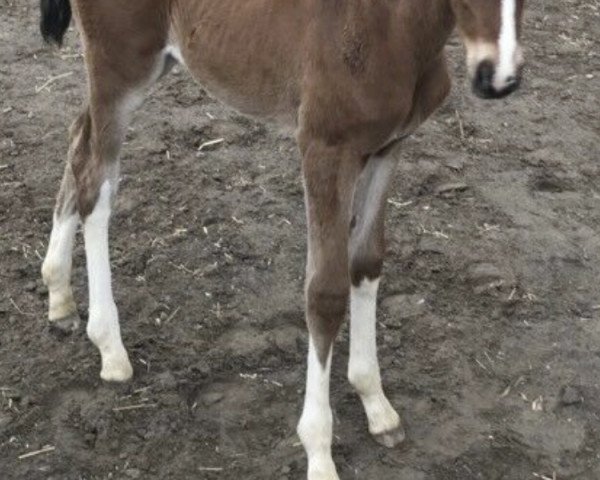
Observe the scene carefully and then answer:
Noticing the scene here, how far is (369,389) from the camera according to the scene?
3.40 meters

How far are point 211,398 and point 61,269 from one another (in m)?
0.73

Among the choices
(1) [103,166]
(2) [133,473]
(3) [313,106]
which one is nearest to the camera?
(3) [313,106]

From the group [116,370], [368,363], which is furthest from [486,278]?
[116,370]

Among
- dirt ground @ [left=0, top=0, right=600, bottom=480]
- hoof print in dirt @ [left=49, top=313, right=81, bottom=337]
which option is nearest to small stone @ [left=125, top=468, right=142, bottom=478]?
dirt ground @ [left=0, top=0, right=600, bottom=480]

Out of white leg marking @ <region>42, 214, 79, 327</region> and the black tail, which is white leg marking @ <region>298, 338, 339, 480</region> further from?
the black tail

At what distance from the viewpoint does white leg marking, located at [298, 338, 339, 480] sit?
124 inches

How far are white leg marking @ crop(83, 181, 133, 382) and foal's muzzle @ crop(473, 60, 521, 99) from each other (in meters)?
1.44

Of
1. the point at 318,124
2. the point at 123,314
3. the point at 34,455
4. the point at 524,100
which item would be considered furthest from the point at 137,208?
the point at 524,100

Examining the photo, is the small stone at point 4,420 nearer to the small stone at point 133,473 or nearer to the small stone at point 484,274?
the small stone at point 133,473

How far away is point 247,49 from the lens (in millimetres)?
3168

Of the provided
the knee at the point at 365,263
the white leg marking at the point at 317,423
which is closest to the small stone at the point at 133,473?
the white leg marking at the point at 317,423

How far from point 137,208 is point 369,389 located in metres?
1.48

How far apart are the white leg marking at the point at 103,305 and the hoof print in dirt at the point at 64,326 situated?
0.72ft

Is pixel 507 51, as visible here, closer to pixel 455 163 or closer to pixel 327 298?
pixel 327 298
